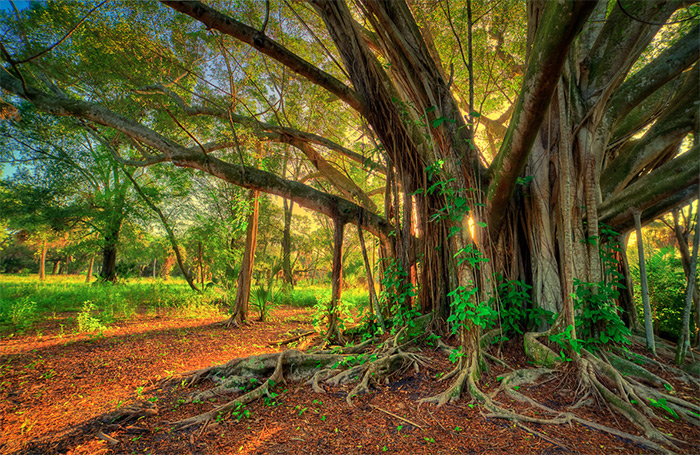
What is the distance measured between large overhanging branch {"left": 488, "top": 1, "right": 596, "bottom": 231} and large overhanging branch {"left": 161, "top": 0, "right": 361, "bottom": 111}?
193 centimetres

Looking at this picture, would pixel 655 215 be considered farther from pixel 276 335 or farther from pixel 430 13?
pixel 276 335

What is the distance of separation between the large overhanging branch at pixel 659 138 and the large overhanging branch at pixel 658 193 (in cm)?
81

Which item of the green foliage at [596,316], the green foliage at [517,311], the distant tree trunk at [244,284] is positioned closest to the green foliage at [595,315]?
the green foliage at [596,316]

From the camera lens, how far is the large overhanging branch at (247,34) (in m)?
2.52

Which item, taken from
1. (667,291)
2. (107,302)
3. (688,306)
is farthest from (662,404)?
(107,302)

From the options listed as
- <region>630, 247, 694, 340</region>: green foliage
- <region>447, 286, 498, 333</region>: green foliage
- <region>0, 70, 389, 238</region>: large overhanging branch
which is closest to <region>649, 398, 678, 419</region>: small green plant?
<region>447, 286, 498, 333</region>: green foliage

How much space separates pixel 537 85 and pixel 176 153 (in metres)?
4.08

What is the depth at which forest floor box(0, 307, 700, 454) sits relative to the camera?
1.74 metres

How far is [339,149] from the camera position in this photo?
4.80 meters

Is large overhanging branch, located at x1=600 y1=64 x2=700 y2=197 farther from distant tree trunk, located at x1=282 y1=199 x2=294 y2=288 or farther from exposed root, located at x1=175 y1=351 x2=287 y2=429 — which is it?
distant tree trunk, located at x1=282 y1=199 x2=294 y2=288

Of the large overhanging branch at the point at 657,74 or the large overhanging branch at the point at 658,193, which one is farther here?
the large overhanging branch at the point at 657,74

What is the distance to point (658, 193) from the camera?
2600mm

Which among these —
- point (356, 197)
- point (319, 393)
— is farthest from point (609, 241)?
point (356, 197)

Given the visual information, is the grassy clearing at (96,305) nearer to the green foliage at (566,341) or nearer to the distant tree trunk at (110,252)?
the distant tree trunk at (110,252)
